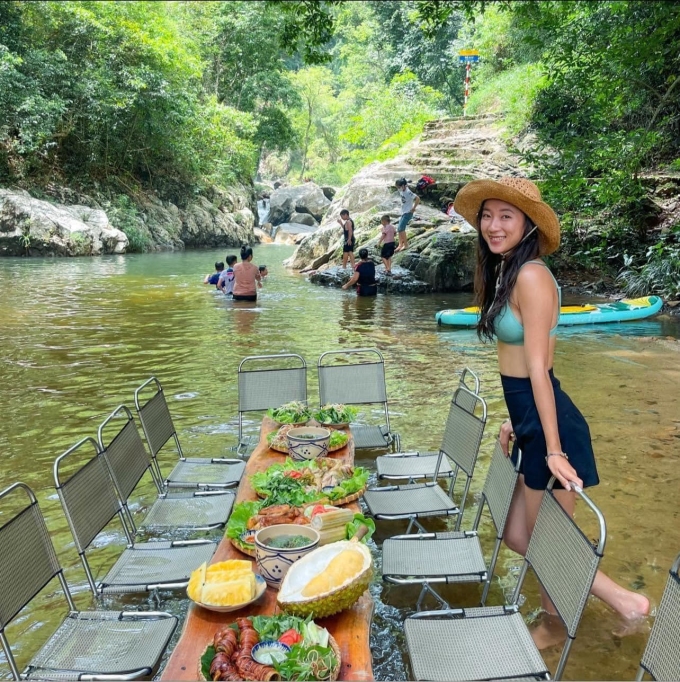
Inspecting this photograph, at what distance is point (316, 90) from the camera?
5200cm

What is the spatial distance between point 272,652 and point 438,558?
58.1 inches

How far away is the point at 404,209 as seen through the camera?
1788 cm

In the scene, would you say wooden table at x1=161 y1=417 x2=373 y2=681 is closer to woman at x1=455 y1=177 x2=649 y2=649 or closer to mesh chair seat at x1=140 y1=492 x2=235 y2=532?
woman at x1=455 y1=177 x2=649 y2=649

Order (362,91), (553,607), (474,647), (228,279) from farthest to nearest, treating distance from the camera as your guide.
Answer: (362,91), (228,279), (553,607), (474,647)

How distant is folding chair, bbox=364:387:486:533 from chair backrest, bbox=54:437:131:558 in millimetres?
1361

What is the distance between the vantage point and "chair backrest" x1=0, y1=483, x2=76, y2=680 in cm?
230

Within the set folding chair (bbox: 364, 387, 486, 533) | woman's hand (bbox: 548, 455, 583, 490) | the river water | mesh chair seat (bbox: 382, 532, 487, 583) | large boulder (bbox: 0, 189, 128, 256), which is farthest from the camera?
large boulder (bbox: 0, 189, 128, 256)

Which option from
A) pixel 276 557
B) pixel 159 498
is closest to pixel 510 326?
pixel 276 557

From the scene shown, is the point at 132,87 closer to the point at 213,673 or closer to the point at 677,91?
the point at 677,91

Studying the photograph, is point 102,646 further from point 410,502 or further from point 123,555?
point 410,502

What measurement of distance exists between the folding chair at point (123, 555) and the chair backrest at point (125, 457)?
4cm

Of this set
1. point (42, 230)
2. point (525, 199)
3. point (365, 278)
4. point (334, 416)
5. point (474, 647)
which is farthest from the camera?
point (42, 230)

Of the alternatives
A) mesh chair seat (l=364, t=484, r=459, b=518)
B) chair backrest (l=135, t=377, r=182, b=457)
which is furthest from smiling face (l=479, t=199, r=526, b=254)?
chair backrest (l=135, t=377, r=182, b=457)

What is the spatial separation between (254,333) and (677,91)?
34.3ft
